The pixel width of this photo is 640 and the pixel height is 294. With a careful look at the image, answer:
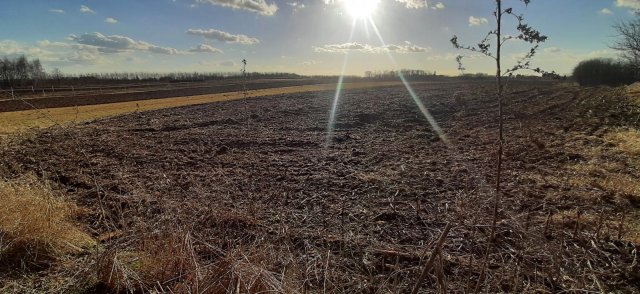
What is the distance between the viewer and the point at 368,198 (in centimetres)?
727

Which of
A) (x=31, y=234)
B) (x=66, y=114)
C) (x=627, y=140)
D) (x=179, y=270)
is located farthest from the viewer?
(x=66, y=114)

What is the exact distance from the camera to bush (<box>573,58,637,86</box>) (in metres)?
67.2

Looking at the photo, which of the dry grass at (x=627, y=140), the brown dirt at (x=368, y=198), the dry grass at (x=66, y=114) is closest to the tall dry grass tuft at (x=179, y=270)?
the brown dirt at (x=368, y=198)

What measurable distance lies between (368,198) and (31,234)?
5003 millimetres

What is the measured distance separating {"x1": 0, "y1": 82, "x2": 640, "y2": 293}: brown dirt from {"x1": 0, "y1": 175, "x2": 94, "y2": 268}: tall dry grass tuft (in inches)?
19.7

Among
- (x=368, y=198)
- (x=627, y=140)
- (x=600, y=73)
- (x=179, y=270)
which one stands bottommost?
(x=368, y=198)

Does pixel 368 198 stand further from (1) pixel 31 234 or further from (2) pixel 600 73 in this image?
(2) pixel 600 73

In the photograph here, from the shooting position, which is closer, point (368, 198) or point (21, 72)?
point (368, 198)

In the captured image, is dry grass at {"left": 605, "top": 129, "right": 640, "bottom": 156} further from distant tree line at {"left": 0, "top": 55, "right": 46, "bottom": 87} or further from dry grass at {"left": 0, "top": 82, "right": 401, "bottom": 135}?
distant tree line at {"left": 0, "top": 55, "right": 46, "bottom": 87}

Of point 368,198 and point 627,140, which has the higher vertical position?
point 627,140

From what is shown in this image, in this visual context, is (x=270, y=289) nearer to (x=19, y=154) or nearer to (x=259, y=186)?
(x=259, y=186)

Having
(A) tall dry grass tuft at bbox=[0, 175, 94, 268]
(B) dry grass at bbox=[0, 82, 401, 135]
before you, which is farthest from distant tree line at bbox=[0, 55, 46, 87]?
(A) tall dry grass tuft at bbox=[0, 175, 94, 268]

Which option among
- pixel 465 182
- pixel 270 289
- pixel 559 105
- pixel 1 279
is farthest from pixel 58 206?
pixel 559 105

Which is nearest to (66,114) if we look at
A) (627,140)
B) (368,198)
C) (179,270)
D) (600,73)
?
(368,198)
